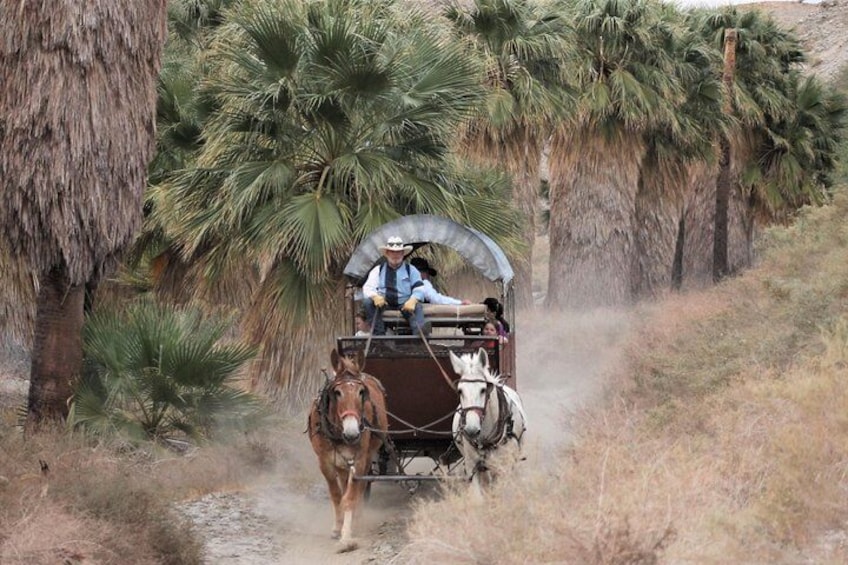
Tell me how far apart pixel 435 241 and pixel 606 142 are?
18300mm

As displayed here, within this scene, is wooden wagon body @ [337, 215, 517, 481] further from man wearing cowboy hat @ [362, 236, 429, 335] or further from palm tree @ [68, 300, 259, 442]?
palm tree @ [68, 300, 259, 442]

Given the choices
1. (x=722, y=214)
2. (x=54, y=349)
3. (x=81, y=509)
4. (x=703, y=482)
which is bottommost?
(x=81, y=509)

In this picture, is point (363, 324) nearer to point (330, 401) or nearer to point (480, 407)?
point (330, 401)

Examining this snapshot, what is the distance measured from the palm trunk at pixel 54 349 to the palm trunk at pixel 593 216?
783 inches

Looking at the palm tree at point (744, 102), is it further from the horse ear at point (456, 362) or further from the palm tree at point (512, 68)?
the horse ear at point (456, 362)

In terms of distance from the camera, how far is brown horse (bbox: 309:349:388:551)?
471 inches

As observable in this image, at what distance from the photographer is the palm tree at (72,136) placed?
1341cm

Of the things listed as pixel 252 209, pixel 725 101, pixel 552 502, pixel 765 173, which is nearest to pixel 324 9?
pixel 252 209

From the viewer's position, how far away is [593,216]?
33.0 m

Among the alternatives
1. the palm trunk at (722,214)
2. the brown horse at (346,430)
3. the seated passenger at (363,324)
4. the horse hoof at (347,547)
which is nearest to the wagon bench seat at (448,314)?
the seated passenger at (363,324)

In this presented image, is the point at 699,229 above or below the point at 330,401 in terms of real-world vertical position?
above

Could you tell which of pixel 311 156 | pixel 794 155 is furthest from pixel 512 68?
pixel 794 155

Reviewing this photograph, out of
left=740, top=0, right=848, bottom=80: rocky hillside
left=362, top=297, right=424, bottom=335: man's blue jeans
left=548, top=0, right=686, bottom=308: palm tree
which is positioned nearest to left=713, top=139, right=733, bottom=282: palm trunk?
left=548, top=0, right=686, bottom=308: palm tree

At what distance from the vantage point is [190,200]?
60.7 ft
